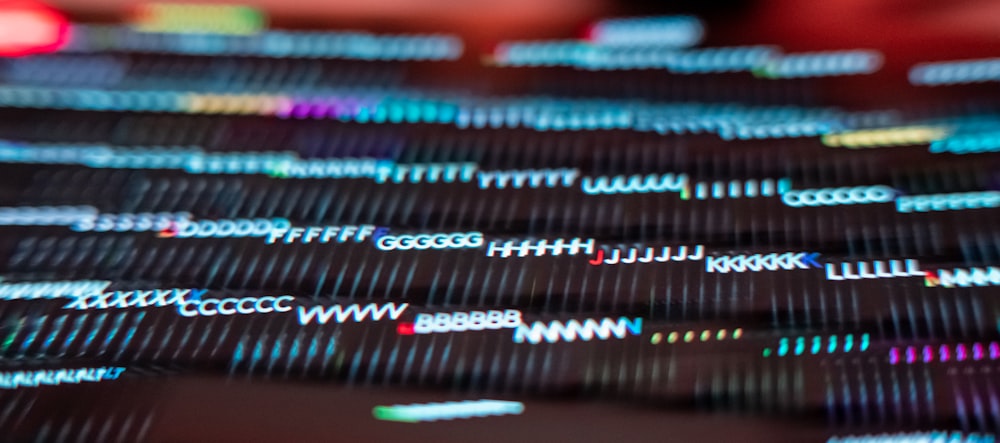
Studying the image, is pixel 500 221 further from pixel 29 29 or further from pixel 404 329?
pixel 29 29

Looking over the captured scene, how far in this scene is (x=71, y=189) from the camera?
49 centimetres

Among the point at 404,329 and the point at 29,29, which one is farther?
the point at 29,29

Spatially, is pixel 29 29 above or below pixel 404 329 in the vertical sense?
above

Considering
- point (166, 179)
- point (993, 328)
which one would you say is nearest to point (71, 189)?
point (166, 179)

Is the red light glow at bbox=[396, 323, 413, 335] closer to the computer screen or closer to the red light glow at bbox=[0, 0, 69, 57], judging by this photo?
the computer screen

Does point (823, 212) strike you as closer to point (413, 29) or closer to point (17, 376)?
point (413, 29)

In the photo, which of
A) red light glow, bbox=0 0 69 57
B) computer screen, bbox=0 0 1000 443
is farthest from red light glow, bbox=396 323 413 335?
red light glow, bbox=0 0 69 57

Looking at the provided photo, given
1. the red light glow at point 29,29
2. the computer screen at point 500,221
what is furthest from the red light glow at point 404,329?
the red light glow at point 29,29

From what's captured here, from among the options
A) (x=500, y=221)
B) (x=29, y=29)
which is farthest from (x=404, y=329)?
(x=29, y=29)

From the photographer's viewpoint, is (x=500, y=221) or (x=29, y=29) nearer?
(x=500, y=221)

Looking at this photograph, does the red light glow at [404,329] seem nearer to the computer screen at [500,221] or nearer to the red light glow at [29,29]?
the computer screen at [500,221]

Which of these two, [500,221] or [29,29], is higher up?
[29,29]

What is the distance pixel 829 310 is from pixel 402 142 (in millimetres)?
259

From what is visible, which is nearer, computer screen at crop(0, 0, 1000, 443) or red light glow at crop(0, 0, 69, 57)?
computer screen at crop(0, 0, 1000, 443)
